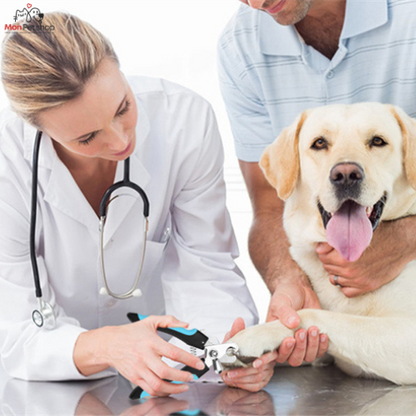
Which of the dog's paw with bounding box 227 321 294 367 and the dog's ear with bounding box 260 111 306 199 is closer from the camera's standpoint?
the dog's paw with bounding box 227 321 294 367

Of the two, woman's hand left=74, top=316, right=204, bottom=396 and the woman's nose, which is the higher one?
the woman's nose

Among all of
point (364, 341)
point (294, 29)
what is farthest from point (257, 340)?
point (294, 29)

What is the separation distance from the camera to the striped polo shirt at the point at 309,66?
6.31 ft

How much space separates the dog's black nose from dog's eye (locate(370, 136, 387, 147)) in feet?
0.50

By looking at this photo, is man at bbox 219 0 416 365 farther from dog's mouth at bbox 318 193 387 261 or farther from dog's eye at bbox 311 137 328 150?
dog's eye at bbox 311 137 328 150

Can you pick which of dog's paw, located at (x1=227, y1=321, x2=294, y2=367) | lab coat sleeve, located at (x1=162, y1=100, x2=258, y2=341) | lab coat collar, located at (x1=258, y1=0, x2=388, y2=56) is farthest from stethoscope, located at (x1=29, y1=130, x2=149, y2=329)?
lab coat collar, located at (x1=258, y1=0, x2=388, y2=56)

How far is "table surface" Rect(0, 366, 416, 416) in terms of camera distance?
1346 millimetres

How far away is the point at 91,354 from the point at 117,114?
1.98 feet

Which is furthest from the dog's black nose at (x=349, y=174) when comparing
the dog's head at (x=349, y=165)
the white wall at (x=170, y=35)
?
the white wall at (x=170, y=35)

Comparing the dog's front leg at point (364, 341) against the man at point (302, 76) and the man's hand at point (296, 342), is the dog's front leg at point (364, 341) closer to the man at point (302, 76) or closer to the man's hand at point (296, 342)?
the man's hand at point (296, 342)

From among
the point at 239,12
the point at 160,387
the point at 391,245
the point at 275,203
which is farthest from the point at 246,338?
the point at 239,12

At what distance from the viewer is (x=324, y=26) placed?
2045 mm

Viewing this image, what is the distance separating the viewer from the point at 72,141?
1527 millimetres

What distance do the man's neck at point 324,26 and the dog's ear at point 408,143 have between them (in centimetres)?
48
